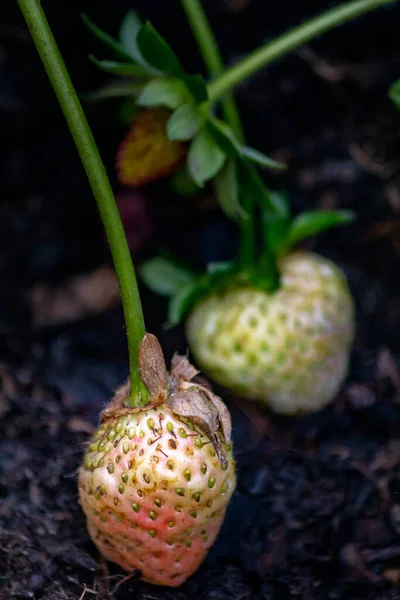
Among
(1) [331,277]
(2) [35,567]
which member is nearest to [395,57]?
(1) [331,277]

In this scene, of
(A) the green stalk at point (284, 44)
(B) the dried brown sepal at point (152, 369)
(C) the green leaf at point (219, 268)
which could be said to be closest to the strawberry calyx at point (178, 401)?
(B) the dried brown sepal at point (152, 369)

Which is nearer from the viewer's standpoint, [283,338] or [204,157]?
[204,157]

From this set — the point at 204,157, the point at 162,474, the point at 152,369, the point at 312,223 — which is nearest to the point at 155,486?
the point at 162,474

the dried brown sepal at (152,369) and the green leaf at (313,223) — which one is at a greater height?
the green leaf at (313,223)

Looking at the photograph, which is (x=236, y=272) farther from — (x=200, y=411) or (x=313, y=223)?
(x=200, y=411)

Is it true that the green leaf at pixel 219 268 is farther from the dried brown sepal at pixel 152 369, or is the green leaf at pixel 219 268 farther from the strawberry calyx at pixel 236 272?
the dried brown sepal at pixel 152 369

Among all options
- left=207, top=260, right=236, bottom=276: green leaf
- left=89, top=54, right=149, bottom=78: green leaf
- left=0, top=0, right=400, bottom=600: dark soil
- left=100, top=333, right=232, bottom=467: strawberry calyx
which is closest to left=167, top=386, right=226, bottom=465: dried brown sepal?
left=100, top=333, right=232, bottom=467: strawberry calyx
